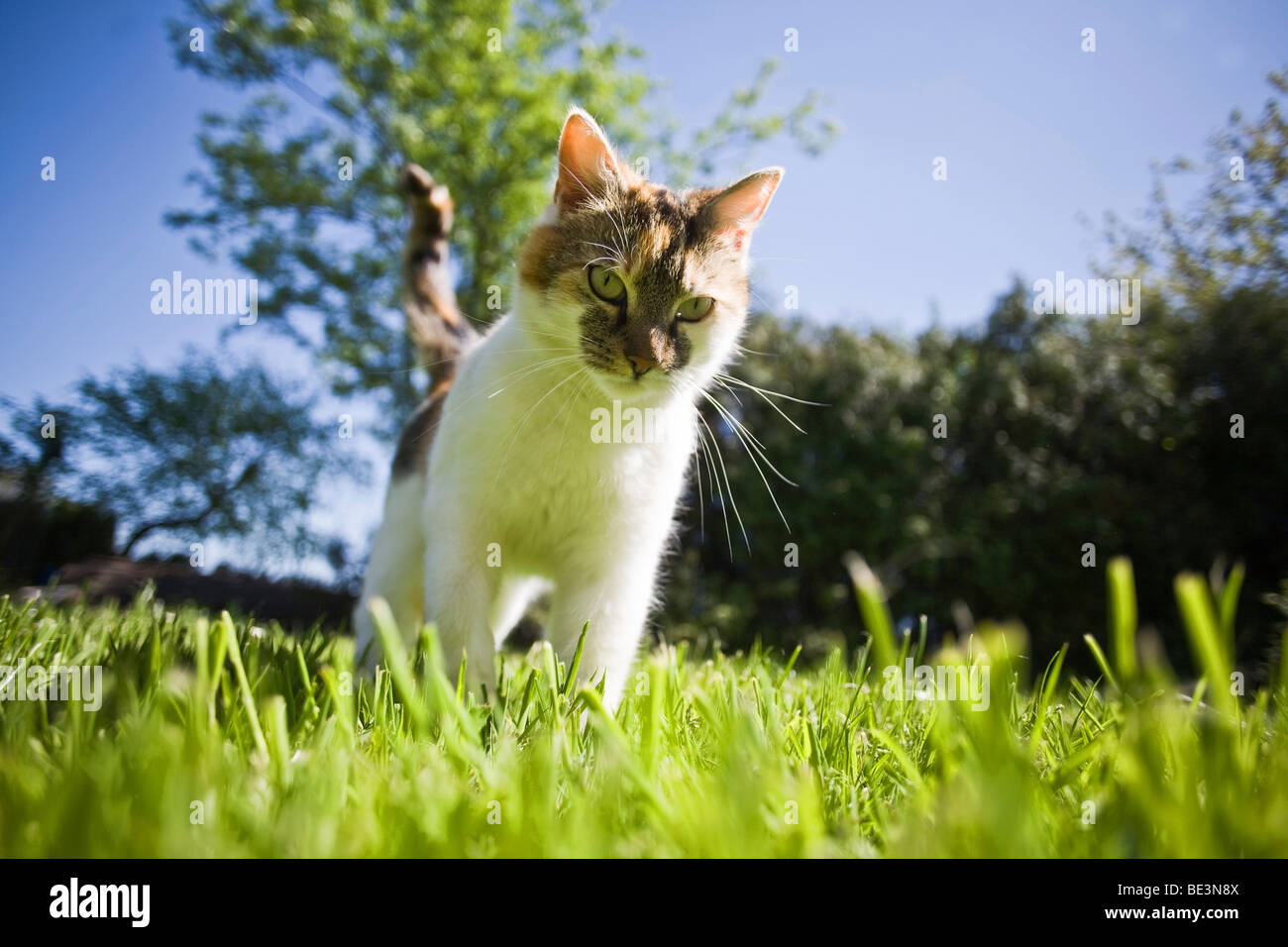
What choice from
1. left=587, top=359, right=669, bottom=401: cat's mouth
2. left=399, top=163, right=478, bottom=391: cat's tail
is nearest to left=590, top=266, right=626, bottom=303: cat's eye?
left=587, top=359, right=669, bottom=401: cat's mouth

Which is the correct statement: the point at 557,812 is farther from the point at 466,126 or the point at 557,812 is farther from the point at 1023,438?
the point at 466,126

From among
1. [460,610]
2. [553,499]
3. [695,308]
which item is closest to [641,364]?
A: [695,308]

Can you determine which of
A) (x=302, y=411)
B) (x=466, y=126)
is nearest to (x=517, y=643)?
(x=302, y=411)

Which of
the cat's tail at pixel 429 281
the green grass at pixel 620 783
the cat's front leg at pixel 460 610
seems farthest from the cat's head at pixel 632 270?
the green grass at pixel 620 783

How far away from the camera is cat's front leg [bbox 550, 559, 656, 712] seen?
2211mm

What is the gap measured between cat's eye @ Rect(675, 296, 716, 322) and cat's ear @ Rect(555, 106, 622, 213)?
521mm

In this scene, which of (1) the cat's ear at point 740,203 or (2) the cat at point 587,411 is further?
(1) the cat's ear at point 740,203

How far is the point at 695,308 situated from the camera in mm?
2477

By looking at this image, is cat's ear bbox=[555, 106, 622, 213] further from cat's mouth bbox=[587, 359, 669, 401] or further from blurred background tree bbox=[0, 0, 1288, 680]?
blurred background tree bbox=[0, 0, 1288, 680]

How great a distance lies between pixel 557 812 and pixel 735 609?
6.59 meters

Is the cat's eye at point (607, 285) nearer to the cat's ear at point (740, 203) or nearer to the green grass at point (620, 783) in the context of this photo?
the cat's ear at point (740, 203)

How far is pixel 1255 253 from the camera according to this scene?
25.4 feet

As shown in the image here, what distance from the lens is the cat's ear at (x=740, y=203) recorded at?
→ 2539 mm

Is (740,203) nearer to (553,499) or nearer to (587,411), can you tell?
(587,411)
